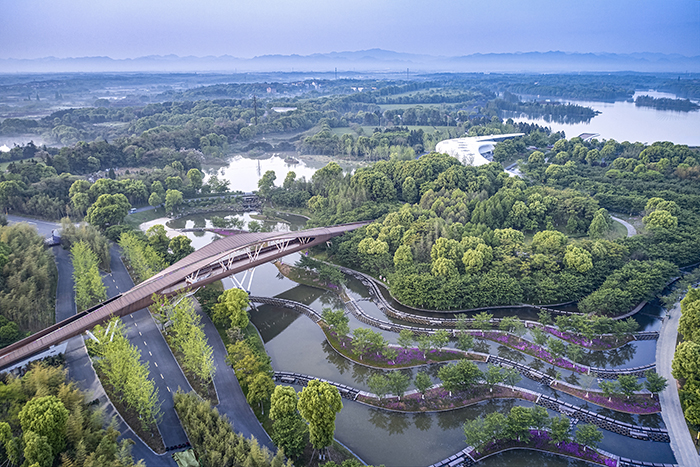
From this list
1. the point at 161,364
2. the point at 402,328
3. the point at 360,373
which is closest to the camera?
the point at 161,364

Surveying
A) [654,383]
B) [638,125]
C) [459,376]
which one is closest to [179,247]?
[459,376]

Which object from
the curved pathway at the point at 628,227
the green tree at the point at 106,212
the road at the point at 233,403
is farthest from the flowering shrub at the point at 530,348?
the green tree at the point at 106,212

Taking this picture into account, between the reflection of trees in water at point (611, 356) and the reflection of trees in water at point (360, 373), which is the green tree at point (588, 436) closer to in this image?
the reflection of trees in water at point (611, 356)

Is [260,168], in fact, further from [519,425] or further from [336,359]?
[519,425]

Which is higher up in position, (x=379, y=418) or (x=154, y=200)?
(x=154, y=200)

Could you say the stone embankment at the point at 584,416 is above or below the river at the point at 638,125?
below

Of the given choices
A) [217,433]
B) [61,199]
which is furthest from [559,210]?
[61,199]

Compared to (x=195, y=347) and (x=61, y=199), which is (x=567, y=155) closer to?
(x=195, y=347)
